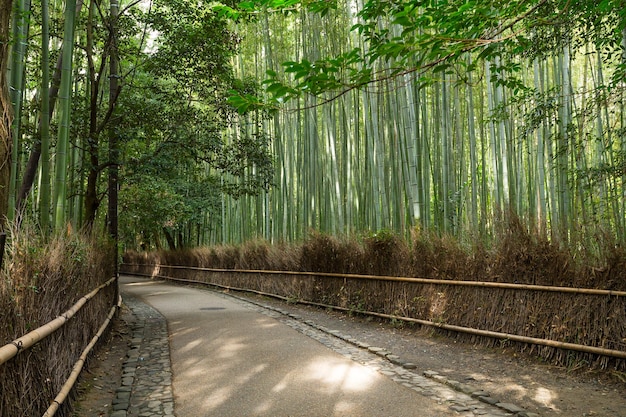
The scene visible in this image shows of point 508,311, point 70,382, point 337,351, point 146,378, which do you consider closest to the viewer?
point 70,382

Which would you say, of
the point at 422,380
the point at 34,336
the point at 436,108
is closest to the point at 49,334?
the point at 34,336

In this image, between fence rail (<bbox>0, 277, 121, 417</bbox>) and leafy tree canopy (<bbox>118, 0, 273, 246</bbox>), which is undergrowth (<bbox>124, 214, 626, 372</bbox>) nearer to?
leafy tree canopy (<bbox>118, 0, 273, 246</bbox>)

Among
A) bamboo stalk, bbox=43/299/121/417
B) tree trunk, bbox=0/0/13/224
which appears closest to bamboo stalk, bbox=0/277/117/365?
bamboo stalk, bbox=43/299/121/417

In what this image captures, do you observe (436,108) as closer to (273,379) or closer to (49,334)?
(273,379)

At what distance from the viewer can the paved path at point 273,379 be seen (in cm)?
331

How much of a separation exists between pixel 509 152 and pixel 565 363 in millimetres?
6204

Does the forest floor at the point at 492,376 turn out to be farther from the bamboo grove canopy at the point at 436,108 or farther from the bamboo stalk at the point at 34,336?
the bamboo grove canopy at the point at 436,108

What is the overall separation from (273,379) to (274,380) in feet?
0.10

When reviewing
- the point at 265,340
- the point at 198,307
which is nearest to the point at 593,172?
the point at 265,340

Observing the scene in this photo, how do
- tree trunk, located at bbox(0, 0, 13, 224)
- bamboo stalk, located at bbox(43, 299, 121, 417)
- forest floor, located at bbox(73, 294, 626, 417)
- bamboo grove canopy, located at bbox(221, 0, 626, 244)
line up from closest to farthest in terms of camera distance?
tree trunk, located at bbox(0, 0, 13, 224)
bamboo stalk, located at bbox(43, 299, 121, 417)
bamboo grove canopy, located at bbox(221, 0, 626, 244)
forest floor, located at bbox(73, 294, 626, 417)

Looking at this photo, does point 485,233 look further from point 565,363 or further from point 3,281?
point 3,281

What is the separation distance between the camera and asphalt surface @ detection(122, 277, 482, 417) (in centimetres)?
331

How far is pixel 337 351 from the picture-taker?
5.07m

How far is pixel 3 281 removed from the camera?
250 centimetres
